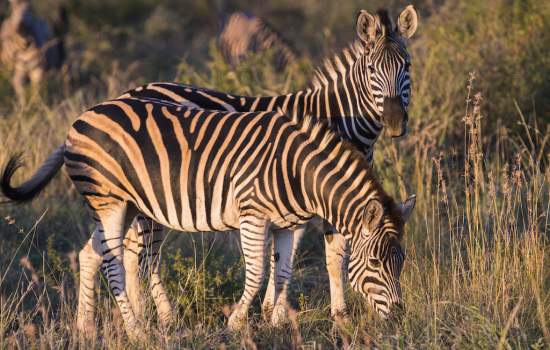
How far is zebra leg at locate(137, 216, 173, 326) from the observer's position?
6477mm

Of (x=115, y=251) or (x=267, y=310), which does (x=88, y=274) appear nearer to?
(x=115, y=251)

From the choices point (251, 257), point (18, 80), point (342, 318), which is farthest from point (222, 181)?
point (18, 80)

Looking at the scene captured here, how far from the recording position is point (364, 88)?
6.61m

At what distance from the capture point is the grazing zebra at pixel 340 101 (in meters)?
6.40

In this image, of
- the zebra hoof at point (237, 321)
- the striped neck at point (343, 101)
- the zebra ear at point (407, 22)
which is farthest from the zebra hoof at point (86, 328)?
the zebra ear at point (407, 22)

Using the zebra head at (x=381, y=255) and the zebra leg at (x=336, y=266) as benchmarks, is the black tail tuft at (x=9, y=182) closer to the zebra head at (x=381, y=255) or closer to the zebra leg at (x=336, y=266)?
the zebra leg at (x=336, y=266)

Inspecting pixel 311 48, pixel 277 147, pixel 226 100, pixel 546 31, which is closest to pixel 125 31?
pixel 311 48

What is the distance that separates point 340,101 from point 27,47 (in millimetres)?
10035

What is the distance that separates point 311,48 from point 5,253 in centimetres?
1290

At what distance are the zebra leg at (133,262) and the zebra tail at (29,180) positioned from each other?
0.82 meters

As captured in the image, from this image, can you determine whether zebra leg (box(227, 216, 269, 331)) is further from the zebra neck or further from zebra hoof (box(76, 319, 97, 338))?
zebra hoof (box(76, 319, 97, 338))

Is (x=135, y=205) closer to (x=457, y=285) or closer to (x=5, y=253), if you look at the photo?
(x=5, y=253)

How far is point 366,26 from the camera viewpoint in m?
6.61

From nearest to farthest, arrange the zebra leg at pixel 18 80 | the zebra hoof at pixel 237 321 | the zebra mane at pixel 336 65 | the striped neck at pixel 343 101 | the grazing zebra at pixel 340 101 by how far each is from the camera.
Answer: the zebra hoof at pixel 237 321 → the grazing zebra at pixel 340 101 → the striped neck at pixel 343 101 → the zebra mane at pixel 336 65 → the zebra leg at pixel 18 80
